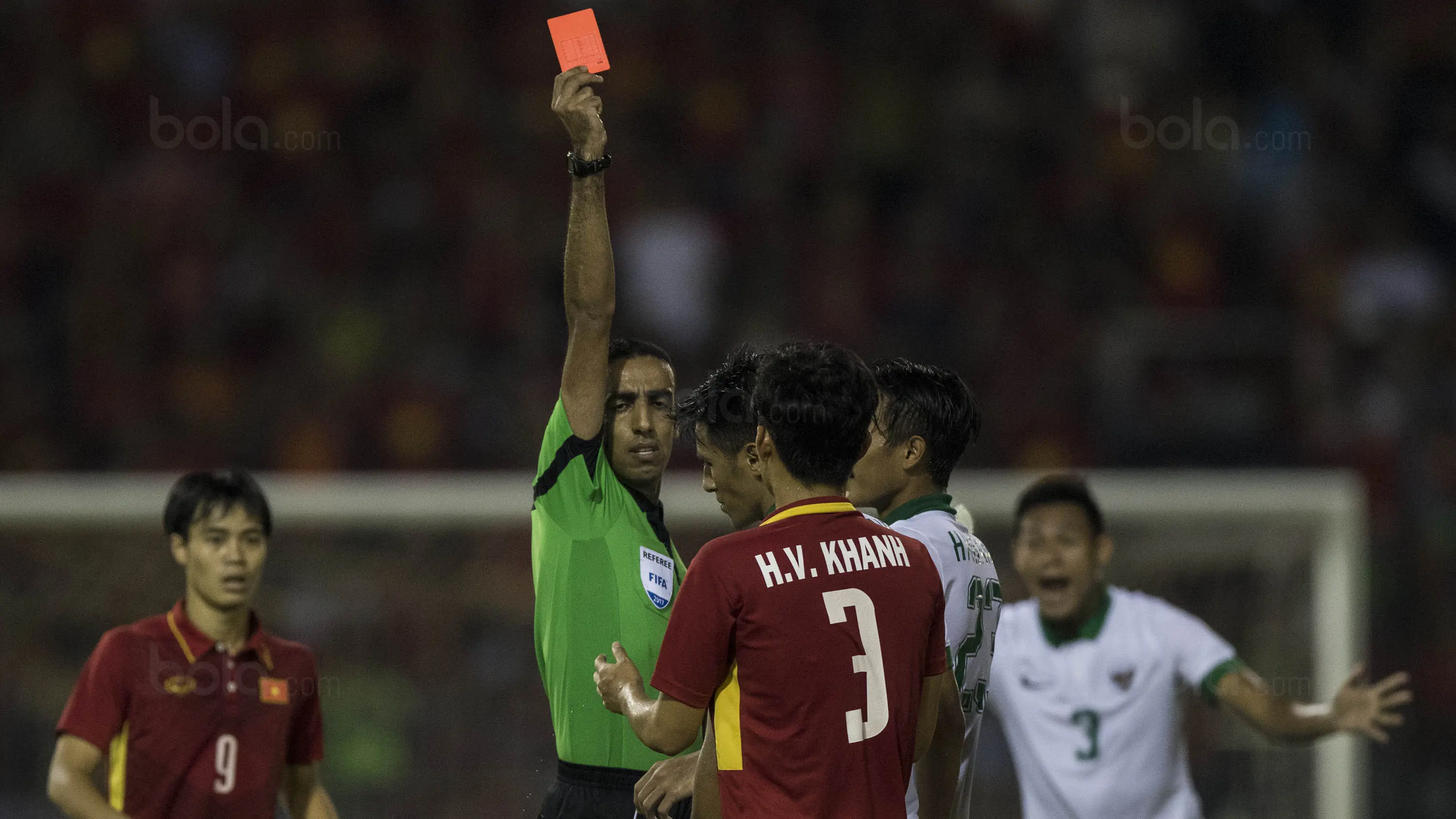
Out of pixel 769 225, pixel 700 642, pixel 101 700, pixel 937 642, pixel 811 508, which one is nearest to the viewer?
pixel 700 642

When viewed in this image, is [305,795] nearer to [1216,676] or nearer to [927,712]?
[927,712]

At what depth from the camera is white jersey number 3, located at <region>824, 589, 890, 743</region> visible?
273cm

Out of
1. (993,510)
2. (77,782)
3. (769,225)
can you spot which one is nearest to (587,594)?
(77,782)

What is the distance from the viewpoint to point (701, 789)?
9.21 feet

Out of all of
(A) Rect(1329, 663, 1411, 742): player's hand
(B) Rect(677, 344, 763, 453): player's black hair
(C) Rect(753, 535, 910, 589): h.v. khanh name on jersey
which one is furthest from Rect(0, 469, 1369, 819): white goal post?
(C) Rect(753, 535, 910, 589): h.v. khanh name on jersey

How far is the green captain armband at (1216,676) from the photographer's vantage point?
190 inches

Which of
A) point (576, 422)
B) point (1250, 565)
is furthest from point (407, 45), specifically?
point (576, 422)

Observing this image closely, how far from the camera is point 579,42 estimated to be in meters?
3.50

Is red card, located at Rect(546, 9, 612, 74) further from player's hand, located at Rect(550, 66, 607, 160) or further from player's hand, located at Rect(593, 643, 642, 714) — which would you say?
player's hand, located at Rect(593, 643, 642, 714)

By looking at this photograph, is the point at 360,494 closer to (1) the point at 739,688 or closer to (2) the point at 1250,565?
(2) the point at 1250,565

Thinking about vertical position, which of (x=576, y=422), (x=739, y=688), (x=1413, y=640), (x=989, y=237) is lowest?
(x=1413, y=640)

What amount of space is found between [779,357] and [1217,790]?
5050 millimetres

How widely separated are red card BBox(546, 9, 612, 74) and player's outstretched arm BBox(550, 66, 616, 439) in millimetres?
40

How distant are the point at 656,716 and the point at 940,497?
1152 millimetres
